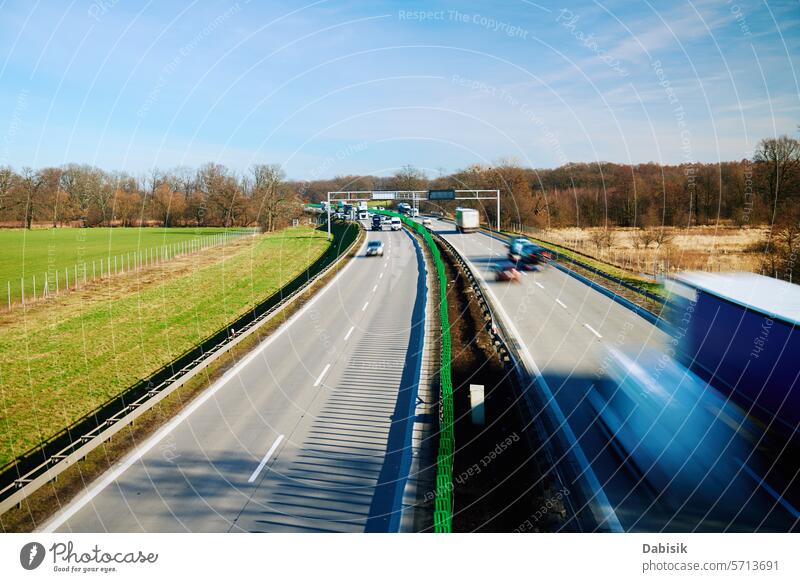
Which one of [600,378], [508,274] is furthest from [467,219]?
[600,378]

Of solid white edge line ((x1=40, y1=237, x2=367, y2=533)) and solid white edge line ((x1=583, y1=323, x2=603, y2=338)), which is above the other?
solid white edge line ((x1=583, y1=323, x2=603, y2=338))

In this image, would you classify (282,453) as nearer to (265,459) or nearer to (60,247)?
(265,459)

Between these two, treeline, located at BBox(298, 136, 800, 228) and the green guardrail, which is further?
treeline, located at BBox(298, 136, 800, 228)

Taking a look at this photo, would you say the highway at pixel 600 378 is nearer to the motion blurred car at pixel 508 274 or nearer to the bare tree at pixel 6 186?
the motion blurred car at pixel 508 274

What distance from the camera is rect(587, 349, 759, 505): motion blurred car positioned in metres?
12.3

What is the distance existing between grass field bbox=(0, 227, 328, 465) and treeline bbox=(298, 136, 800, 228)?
2507 cm

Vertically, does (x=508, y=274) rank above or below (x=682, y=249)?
below

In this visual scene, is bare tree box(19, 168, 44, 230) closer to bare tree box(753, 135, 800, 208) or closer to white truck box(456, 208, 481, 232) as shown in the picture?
white truck box(456, 208, 481, 232)

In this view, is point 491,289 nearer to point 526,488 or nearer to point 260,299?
point 260,299

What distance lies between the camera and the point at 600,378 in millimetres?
18547

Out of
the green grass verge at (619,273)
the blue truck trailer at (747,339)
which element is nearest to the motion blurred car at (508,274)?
the green grass verge at (619,273)

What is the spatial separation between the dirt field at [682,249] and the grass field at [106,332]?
28.2m

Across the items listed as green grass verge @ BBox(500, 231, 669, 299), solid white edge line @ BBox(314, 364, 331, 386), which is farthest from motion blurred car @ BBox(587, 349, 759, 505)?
green grass verge @ BBox(500, 231, 669, 299)

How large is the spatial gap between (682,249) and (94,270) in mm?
50604
